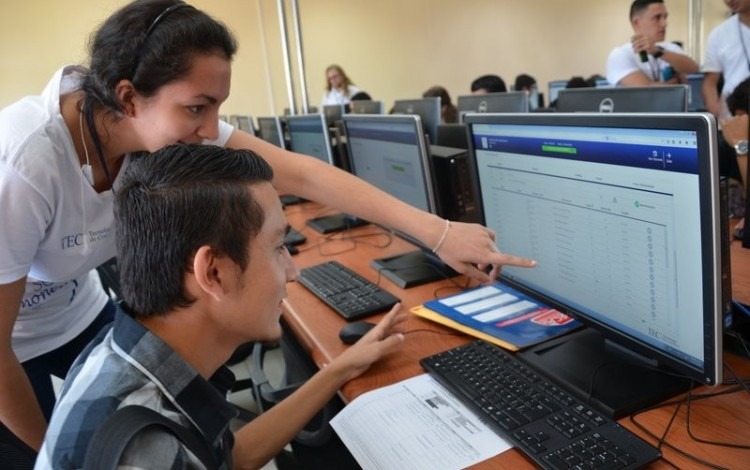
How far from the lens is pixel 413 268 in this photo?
166 centimetres

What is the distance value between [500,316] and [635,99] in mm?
924

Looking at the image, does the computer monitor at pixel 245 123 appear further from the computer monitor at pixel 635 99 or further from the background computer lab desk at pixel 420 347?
the computer monitor at pixel 635 99

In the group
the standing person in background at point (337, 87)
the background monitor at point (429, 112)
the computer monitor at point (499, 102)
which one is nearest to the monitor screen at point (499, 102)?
the computer monitor at point (499, 102)

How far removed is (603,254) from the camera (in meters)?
0.93

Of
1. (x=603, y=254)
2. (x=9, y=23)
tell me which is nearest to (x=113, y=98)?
(x=603, y=254)

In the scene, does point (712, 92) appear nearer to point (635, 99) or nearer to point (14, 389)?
point (635, 99)

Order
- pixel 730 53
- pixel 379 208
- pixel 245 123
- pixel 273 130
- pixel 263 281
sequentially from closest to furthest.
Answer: pixel 263 281
pixel 379 208
pixel 730 53
pixel 273 130
pixel 245 123

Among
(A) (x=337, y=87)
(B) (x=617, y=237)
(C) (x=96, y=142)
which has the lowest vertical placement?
(B) (x=617, y=237)

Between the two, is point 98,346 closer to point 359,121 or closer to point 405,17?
point 359,121

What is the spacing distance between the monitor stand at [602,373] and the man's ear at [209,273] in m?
0.57

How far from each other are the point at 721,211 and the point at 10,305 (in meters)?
1.14

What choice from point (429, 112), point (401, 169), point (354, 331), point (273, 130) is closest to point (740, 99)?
point (401, 169)

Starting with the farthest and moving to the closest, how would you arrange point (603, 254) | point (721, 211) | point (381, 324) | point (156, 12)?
point (381, 324) < point (156, 12) < point (603, 254) < point (721, 211)

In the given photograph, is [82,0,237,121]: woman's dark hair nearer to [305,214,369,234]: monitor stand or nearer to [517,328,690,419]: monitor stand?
[517,328,690,419]: monitor stand
